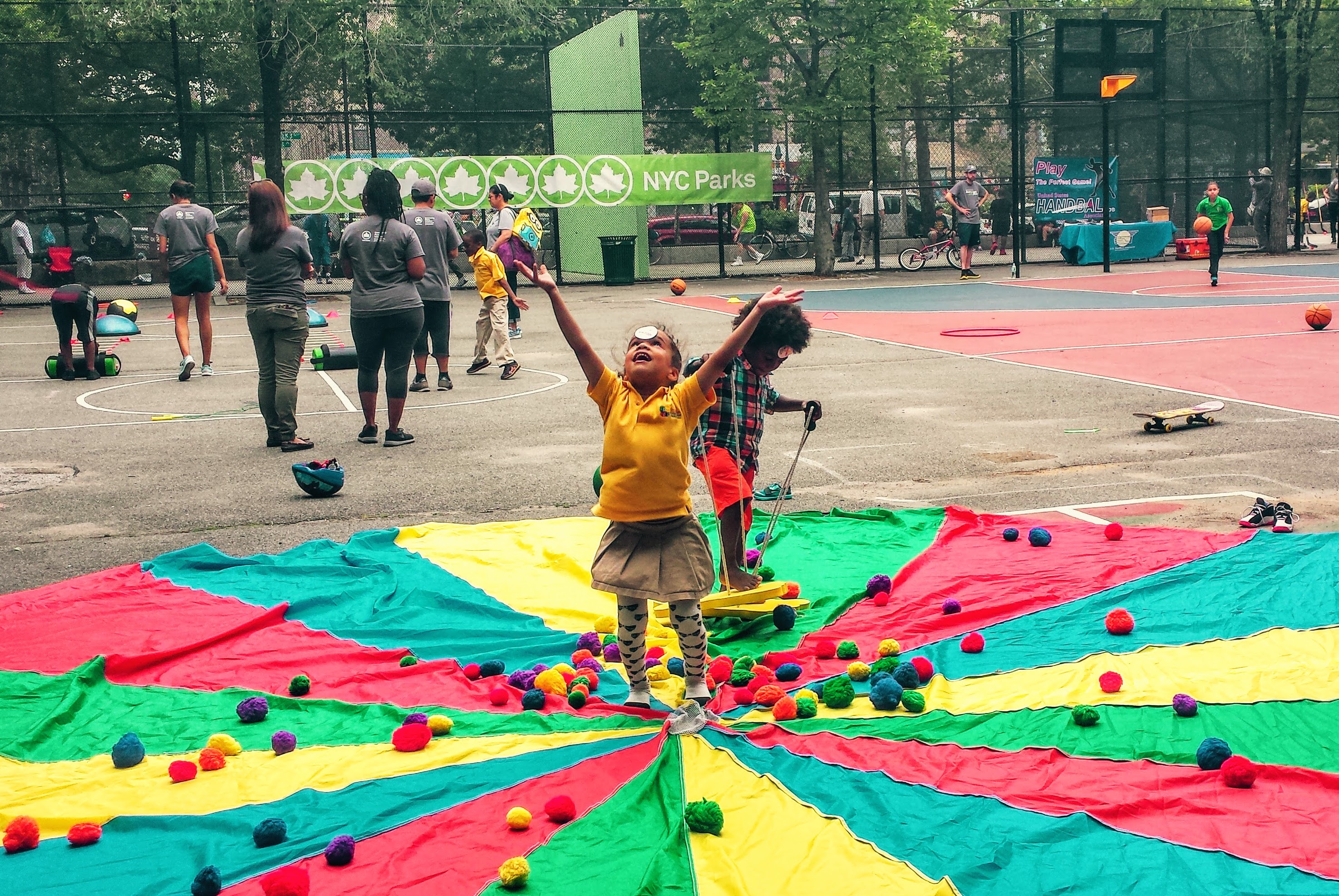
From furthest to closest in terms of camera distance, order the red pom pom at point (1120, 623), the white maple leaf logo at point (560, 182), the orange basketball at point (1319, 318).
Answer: the white maple leaf logo at point (560, 182)
the orange basketball at point (1319, 318)
the red pom pom at point (1120, 623)

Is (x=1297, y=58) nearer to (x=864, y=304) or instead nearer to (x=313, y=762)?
(x=864, y=304)

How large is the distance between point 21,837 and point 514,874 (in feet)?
4.89

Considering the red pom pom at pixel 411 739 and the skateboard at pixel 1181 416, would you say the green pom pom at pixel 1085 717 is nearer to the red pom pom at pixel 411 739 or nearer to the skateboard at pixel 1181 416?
the red pom pom at pixel 411 739

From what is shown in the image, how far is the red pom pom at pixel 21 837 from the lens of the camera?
3533 millimetres

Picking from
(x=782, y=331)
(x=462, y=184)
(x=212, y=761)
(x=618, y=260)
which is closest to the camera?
(x=212, y=761)

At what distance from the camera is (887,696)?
446 centimetres

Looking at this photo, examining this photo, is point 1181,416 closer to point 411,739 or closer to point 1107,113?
point 411,739

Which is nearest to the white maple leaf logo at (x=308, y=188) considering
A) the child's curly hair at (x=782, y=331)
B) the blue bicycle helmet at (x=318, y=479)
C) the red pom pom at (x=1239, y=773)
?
the blue bicycle helmet at (x=318, y=479)

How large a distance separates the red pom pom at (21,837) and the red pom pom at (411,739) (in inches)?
44.6

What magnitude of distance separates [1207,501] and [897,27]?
23770 millimetres

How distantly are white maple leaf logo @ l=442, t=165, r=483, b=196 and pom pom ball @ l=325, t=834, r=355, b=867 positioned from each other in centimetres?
2449

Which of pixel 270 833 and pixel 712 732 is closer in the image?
pixel 270 833

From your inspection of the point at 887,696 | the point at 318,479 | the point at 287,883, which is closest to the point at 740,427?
the point at 887,696

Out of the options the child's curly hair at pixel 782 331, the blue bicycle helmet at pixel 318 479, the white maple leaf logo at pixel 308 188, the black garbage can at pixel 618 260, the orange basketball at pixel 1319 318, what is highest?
the white maple leaf logo at pixel 308 188
